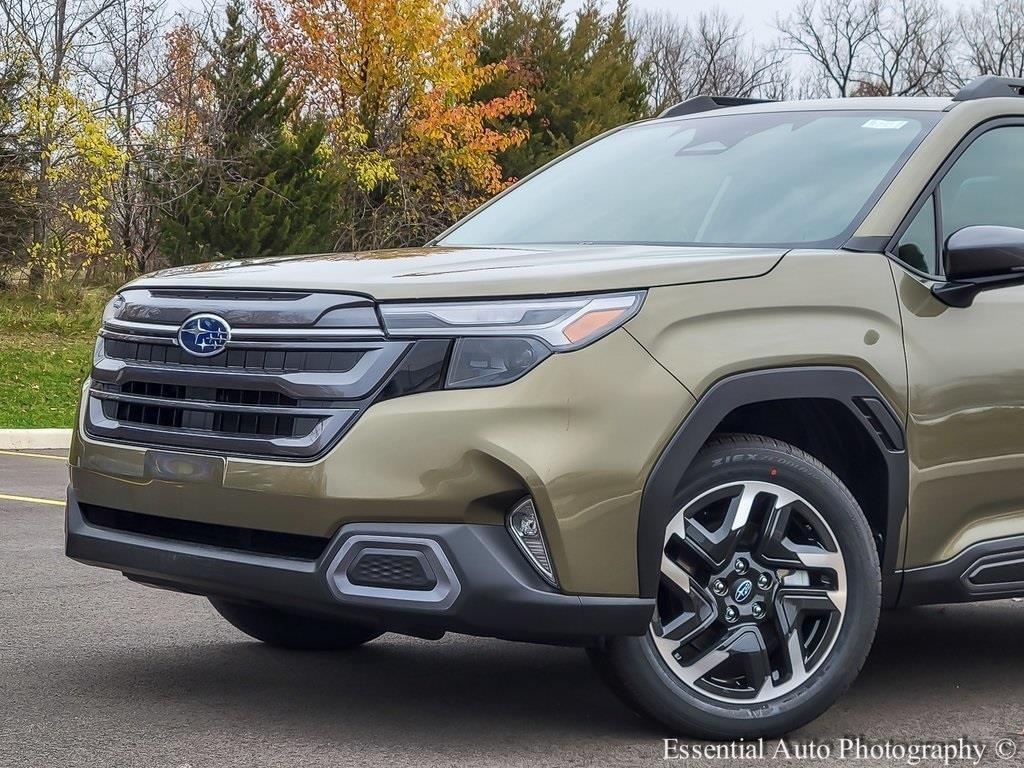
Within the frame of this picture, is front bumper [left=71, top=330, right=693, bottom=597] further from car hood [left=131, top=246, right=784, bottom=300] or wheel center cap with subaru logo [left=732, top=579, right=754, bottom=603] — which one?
wheel center cap with subaru logo [left=732, top=579, right=754, bottom=603]

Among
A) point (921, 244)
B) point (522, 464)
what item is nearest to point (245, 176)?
point (921, 244)

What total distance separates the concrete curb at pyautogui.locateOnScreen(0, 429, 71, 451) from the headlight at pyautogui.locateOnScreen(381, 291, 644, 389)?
1233 cm

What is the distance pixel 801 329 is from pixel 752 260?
8.9 inches

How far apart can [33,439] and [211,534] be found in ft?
40.0

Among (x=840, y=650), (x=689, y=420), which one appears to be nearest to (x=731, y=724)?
(x=840, y=650)

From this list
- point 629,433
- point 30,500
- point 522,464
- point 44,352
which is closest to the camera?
point 522,464

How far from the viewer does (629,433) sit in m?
3.88

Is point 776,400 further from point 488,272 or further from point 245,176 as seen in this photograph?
point 245,176

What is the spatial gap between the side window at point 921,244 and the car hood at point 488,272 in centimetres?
44

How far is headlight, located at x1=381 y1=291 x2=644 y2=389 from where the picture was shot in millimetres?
3832

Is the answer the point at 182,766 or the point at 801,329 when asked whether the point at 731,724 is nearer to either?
the point at 801,329

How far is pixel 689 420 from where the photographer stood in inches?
156

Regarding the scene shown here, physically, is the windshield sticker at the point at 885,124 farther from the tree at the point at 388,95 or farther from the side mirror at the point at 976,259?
the tree at the point at 388,95

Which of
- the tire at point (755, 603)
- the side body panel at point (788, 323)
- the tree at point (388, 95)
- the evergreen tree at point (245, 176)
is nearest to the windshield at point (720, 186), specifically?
the side body panel at point (788, 323)
